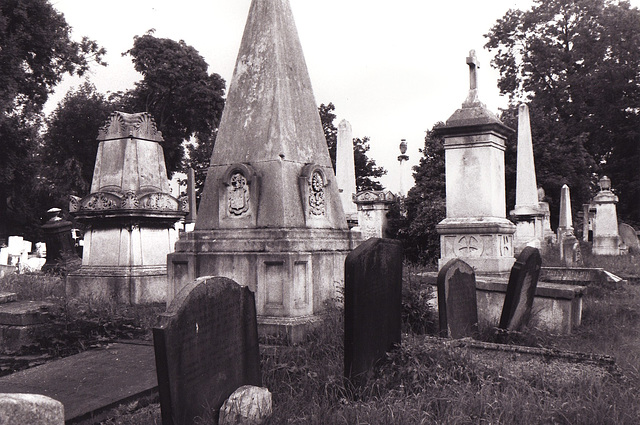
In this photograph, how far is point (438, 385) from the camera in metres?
3.55

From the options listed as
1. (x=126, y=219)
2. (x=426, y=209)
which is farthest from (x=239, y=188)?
(x=426, y=209)

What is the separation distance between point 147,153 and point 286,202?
3.50 meters

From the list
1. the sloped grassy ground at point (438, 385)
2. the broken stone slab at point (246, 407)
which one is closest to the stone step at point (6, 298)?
the sloped grassy ground at point (438, 385)

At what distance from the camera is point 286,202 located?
5598 millimetres

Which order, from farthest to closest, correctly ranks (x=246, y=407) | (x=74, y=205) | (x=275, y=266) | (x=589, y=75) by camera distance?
(x=589, y=75), (x=74, y=205), (x=275, y=266), (x=246, y=407)

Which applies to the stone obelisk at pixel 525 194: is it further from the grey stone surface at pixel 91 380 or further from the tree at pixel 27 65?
the tree at pixel 27 65

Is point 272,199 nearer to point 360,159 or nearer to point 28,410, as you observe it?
point 28,410

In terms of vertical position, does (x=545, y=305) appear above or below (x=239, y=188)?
below

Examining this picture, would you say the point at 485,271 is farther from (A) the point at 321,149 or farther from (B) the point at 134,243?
(B) the point at 134,243

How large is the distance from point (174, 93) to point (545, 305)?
3330 centimetres

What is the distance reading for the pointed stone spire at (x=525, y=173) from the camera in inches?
652

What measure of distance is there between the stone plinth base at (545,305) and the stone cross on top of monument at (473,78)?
8.73 feet

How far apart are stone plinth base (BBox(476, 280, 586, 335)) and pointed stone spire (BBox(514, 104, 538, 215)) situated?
33.5ft

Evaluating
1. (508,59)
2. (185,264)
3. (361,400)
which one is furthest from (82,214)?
(508,59)
